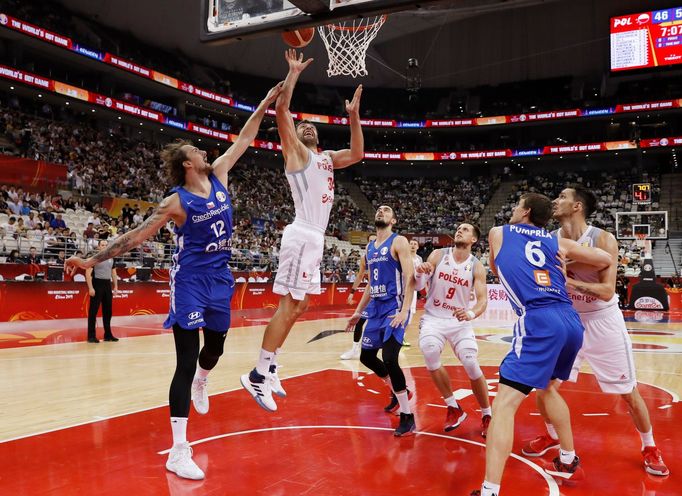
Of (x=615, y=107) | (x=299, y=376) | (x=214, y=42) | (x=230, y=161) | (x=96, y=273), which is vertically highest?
(x=615, y=107)

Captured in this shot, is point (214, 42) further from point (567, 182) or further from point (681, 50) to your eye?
point (567, 182)

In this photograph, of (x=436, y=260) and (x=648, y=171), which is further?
(x=648, y=171)

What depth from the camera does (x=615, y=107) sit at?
3350 centimetres

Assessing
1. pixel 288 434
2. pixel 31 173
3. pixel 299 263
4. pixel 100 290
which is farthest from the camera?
pixel 31 173

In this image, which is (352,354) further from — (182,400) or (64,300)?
(64,300)

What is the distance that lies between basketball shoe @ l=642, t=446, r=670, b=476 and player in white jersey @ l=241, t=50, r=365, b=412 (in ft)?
9.08

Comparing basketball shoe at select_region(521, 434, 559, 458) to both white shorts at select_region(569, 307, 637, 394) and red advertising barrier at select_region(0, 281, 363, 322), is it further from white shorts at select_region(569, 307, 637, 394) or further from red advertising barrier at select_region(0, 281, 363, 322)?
red advertising barrier at select_region(0, 281, 363, 322)

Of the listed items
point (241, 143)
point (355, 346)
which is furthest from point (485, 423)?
point (355, 346)

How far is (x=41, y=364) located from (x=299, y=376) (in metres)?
3.96

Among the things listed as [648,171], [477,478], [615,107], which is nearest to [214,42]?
[477,478]

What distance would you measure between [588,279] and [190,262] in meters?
3.12

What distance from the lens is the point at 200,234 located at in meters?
4.04

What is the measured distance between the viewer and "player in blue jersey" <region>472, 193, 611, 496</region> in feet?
10.8

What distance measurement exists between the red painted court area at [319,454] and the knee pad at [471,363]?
0.52 meters
